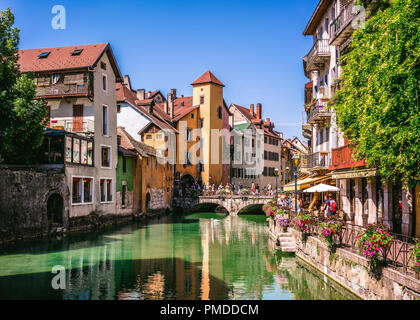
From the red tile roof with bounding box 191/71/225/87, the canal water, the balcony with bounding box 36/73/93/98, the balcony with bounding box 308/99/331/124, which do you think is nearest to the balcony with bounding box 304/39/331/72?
the balcony with bounding box 308/99/331/124

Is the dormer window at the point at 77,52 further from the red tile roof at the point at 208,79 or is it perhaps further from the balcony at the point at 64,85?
the red tile roof at the point at 208,79

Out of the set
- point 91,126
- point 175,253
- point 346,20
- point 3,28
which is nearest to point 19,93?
point 3,28

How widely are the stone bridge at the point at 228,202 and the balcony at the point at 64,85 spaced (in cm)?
2362

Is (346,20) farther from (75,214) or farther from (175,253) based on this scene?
(75,214)

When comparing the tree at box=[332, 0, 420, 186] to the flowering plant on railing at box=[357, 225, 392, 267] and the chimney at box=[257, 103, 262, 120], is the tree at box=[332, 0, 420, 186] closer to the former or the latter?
the flowering plant on railing at box=[357, 225, 392, 267]

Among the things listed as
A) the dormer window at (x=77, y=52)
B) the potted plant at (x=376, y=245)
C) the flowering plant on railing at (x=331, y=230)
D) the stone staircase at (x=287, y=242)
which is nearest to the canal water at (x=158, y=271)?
the stone staircase at (x=287, y=242)

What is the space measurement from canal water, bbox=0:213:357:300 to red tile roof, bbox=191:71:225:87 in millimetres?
36275

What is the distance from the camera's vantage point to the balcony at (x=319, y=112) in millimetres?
25928

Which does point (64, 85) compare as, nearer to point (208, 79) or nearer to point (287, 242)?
point (287, 242)

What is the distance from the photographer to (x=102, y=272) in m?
17.3

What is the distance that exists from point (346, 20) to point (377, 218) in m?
9.75

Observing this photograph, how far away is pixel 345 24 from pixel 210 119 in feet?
133

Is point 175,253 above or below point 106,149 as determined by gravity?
below

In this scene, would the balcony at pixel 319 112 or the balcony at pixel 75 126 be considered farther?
the balcony at pixel 75 126
